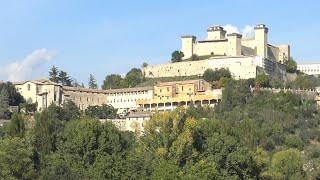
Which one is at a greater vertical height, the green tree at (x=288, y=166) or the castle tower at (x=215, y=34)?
the castle tower at (x=215, y=34)

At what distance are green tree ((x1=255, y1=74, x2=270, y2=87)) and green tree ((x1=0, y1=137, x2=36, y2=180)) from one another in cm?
3794

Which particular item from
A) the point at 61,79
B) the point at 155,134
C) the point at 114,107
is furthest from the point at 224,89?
the point at 155,134

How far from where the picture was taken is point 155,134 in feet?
142

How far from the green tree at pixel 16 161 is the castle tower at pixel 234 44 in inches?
1946

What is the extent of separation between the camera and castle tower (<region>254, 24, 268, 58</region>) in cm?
9100

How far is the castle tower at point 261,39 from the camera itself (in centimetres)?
9100

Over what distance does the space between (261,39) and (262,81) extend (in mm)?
15573

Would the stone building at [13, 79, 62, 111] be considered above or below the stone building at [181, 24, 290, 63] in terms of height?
below

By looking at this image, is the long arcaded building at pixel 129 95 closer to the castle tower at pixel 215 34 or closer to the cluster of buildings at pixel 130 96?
the cluster of buildings at pixel 130 96

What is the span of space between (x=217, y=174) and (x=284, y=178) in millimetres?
8600

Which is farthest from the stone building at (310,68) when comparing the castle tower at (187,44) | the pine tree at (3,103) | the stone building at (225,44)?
the pine tree at (3,103)

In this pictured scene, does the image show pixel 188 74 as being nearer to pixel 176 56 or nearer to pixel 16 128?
pixel 176 56

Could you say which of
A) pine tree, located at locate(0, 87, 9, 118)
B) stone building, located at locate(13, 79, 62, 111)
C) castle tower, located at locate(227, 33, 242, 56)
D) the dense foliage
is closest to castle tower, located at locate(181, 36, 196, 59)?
castle tower, located at locate(227, 33, 242, 56)

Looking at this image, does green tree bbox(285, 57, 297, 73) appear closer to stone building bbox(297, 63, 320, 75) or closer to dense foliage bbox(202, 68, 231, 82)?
stone building bbox(297, 63, 320, 75)
